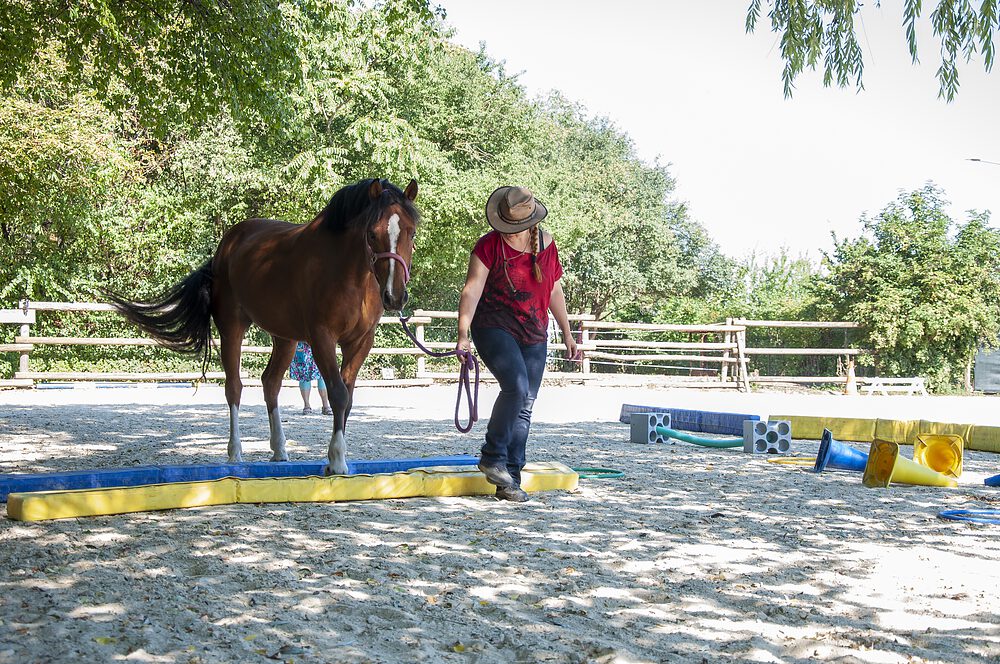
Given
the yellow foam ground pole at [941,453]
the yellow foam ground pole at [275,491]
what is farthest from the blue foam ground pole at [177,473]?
the yellow foam ground pole at [941,453]

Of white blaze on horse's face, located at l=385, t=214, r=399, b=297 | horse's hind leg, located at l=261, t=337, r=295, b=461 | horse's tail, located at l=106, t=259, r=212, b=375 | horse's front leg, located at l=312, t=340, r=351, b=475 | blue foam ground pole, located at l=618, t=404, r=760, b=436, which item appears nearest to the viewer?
white blaze on horse's face, located at l=385, t=214, r=399, b=297

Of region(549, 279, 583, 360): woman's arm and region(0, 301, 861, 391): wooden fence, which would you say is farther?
region(0, 301, 861, 391): wooden fence

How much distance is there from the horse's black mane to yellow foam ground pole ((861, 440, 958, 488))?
365 cm

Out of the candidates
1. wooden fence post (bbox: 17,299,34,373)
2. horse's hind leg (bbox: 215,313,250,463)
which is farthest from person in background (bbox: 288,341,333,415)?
wooden fence post (bbox: 17,299,34,373)

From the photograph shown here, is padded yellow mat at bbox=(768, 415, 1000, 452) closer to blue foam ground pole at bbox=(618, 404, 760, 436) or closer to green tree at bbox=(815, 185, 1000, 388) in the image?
blue foam ground pole at bbox=(618, 404, 760, 436)

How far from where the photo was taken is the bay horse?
5.59 m

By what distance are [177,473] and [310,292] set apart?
55.5 inches

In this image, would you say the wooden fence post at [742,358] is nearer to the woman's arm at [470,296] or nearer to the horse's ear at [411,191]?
the horse's ear at [411,191]

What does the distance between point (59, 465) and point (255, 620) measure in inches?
170

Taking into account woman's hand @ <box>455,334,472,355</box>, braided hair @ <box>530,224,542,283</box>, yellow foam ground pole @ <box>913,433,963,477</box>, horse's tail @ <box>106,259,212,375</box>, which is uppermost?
braided hair @ <box>530,224,542,283</box>

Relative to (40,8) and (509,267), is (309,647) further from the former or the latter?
(40,8)

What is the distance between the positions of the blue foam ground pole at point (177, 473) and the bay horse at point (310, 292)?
0.27 m

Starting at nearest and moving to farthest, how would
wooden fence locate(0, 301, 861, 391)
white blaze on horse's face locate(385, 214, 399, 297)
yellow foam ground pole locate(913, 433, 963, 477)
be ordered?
1. white blaze on horse's face locate(385, 214, 399, 297)
2. yellow foam ground pole locate(913, 433, 963, 477)
3. wooden fence locate(0, 301, 861, 391)

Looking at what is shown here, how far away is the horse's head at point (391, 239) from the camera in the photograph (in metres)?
5.42
